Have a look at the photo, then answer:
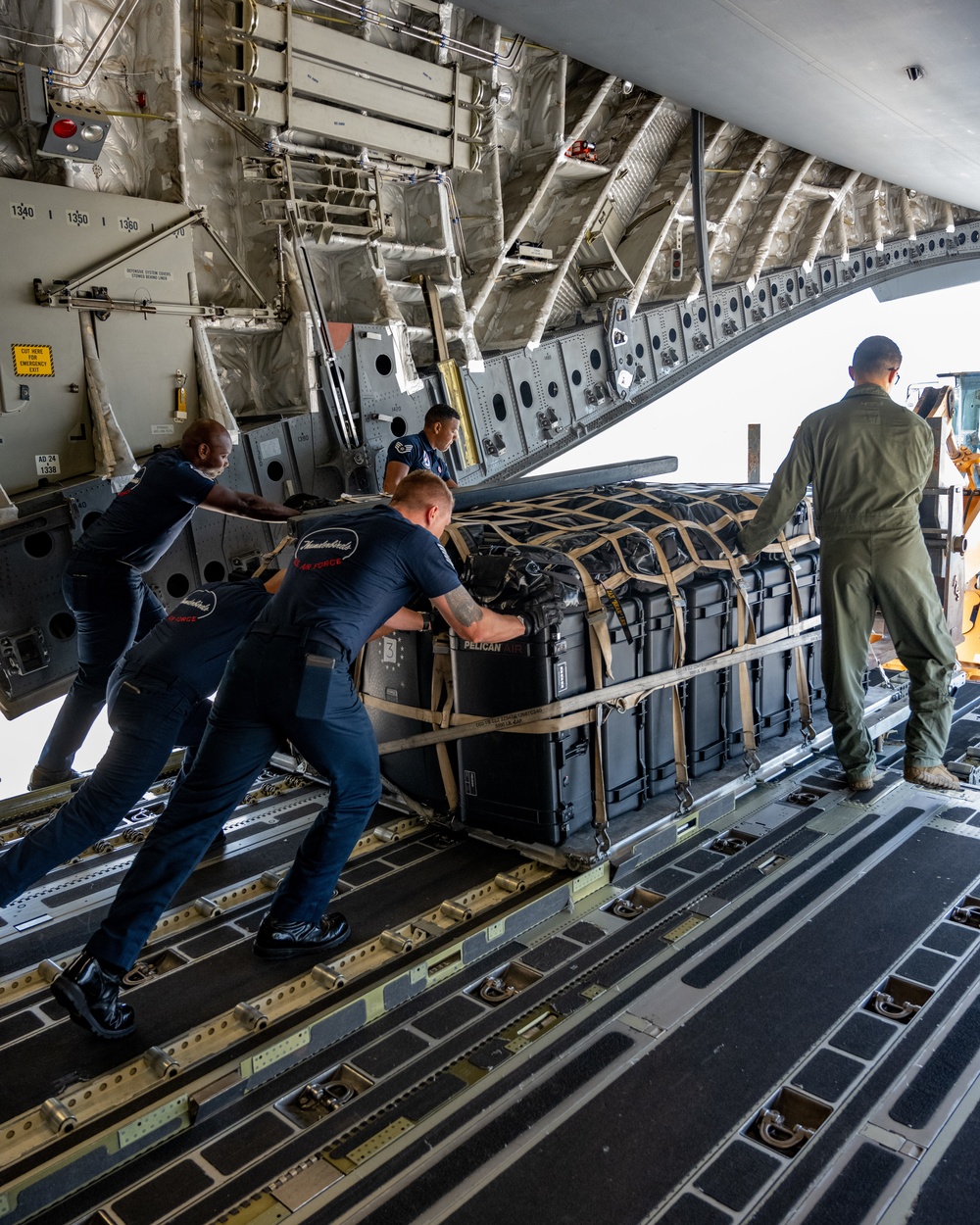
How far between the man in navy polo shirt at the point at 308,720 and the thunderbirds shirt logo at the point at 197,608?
0.48m

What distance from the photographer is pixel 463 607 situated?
3.33 meters

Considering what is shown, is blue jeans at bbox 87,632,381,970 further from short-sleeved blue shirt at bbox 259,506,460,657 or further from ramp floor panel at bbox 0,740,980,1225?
ramp floor panel at bbox 0,740,980,1225

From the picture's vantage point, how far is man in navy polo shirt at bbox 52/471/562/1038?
302 centimetres

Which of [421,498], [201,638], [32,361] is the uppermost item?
[32,361]

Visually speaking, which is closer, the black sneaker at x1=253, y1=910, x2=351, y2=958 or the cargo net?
the black sneaker at x1=253, y1=910, x2=351, y2=958

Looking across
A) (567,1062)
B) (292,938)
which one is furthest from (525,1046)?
(292,938)

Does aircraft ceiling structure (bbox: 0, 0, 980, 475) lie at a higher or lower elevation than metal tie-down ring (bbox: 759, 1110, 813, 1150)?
higher

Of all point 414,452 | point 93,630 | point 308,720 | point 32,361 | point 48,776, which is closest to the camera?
point 308,720

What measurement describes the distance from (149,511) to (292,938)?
8.73 feet

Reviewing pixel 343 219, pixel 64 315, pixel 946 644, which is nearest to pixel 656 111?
pixel 343 219

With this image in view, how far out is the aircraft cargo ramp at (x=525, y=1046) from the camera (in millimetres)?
2346

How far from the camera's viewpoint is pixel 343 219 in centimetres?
798

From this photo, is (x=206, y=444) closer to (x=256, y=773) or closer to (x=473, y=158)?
(x=256, y=773)

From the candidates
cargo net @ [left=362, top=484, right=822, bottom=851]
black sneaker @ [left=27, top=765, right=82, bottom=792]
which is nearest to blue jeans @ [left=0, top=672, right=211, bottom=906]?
cargo net @ [left=362, top=484, right=822, bottom=851]
